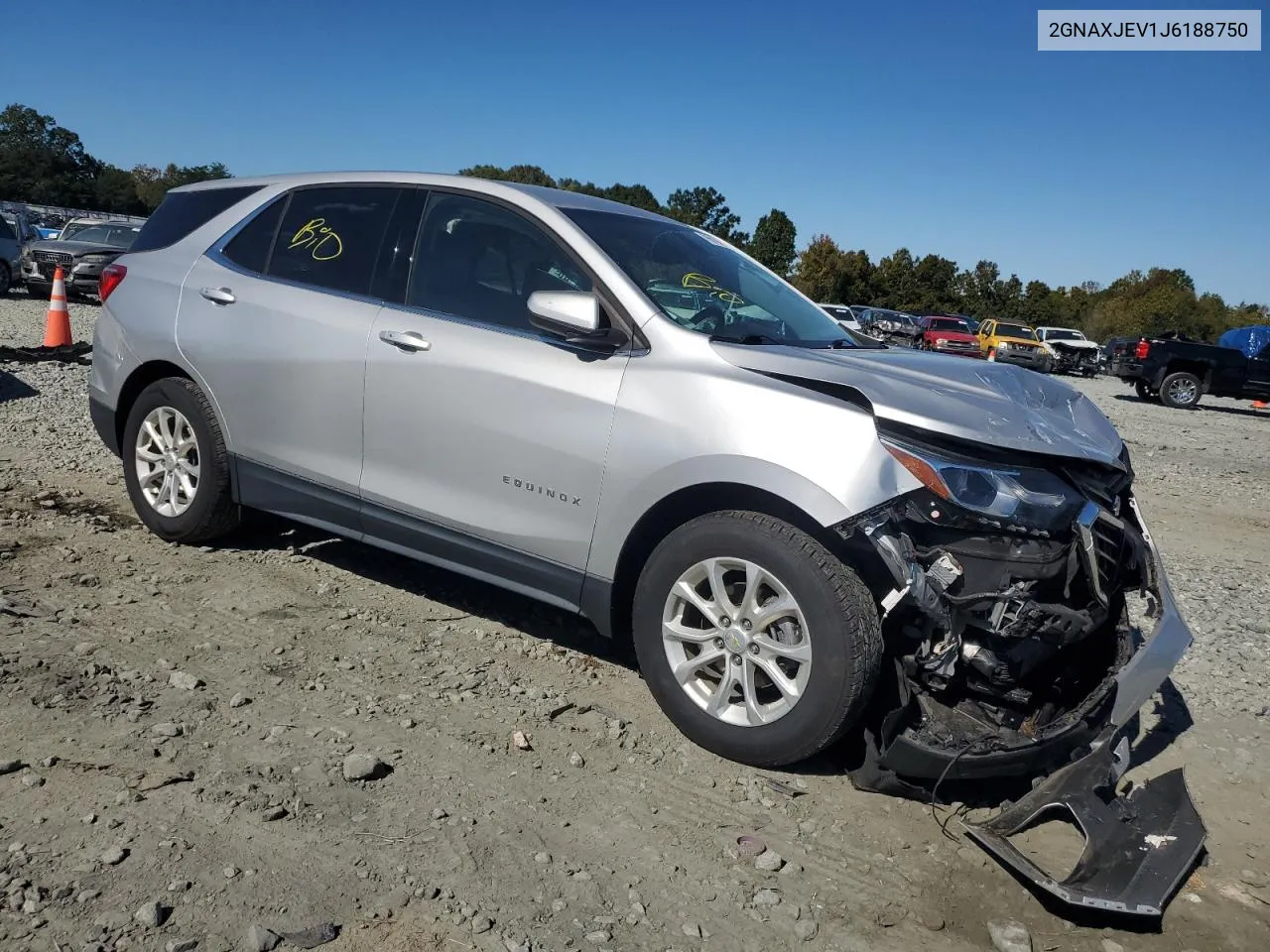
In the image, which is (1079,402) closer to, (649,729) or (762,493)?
(762,493)

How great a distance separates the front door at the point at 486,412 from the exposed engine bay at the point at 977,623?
115 cm

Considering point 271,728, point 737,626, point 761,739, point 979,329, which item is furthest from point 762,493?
point 979,329

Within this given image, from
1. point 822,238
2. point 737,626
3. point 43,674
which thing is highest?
point 822,238

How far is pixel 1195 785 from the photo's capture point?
3.71m

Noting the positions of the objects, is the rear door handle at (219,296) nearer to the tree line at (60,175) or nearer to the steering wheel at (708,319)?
the steering wheel at (708,319)

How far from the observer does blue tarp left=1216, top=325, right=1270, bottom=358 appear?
2064 cm

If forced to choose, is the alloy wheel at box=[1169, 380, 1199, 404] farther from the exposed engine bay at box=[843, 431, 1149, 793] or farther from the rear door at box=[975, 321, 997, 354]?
the exposed engine bay at box=[843, 431, 1149, 793]

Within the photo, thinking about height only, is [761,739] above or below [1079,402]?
below

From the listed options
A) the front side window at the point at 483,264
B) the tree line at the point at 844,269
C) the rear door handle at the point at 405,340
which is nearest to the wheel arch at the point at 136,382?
the rear door handle at the point at 405,340

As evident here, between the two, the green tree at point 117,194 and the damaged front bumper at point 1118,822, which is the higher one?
the green tree at point 117,194

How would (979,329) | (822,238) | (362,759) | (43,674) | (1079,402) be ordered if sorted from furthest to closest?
(822,238) < (979,329) < (1079,402) < (43,674) < (362,759)

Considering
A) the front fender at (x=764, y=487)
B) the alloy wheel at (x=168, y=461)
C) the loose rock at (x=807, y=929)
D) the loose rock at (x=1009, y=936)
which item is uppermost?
the front fender at (x=764, y=487)

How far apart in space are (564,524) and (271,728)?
1225 millimetres

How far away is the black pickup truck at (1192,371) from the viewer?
806 inches
